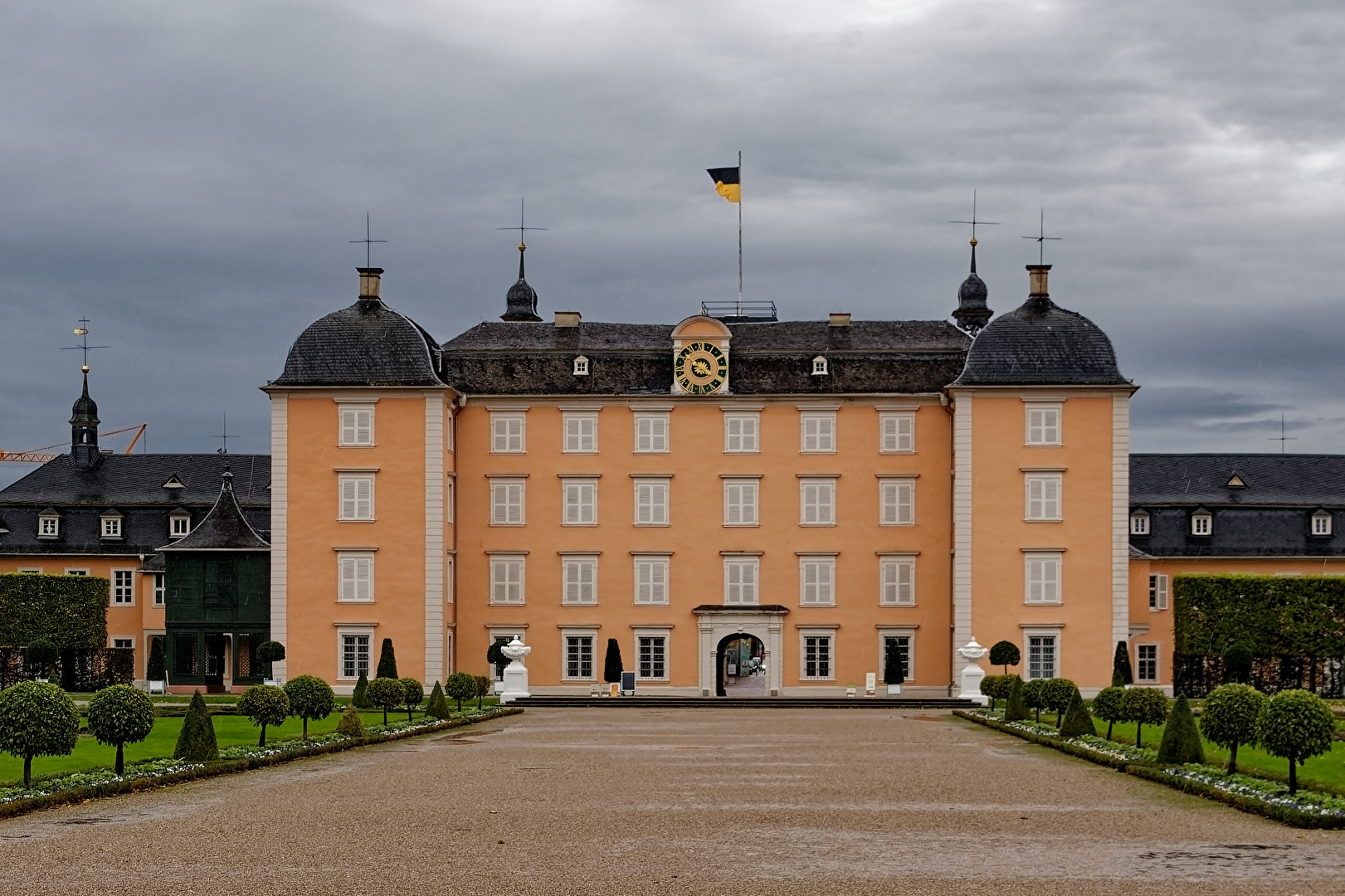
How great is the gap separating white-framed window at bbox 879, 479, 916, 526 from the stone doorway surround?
4520mm

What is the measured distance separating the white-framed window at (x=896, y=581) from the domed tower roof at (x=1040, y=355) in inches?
250

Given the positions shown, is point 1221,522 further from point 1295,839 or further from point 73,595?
point 1295,839

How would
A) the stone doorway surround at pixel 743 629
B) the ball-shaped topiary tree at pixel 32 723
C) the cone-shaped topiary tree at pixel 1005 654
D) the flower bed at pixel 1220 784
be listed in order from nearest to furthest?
the flower bed at pixel 1220 784 → the ball-shaped topiary tree at pixel 32 723 → the cone-shaped topiary tree at pixel 1005 654 → the stone doorway surround at pixel 743 629

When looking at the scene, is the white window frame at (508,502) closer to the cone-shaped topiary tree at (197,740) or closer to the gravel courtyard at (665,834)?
the gravel courtyard at (665,834)

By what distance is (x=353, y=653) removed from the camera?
179 ft

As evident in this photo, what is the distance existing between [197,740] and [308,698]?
580cm

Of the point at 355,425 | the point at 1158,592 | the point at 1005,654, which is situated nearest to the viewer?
the point at 1005,654

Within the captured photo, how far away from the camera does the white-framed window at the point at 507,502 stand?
56.8 metres

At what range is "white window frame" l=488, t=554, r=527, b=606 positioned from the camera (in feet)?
186

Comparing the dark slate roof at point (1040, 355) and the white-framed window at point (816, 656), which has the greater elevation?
the dark slate roof at point (1040, 355)

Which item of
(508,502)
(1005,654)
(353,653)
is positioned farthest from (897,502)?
(353,653)

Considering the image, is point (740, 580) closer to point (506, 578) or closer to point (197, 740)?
point (506, 578)

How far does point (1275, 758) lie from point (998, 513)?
2790 centimetres

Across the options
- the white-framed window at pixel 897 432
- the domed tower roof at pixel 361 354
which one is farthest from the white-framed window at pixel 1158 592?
the domed tower roof at pixel 361 354
